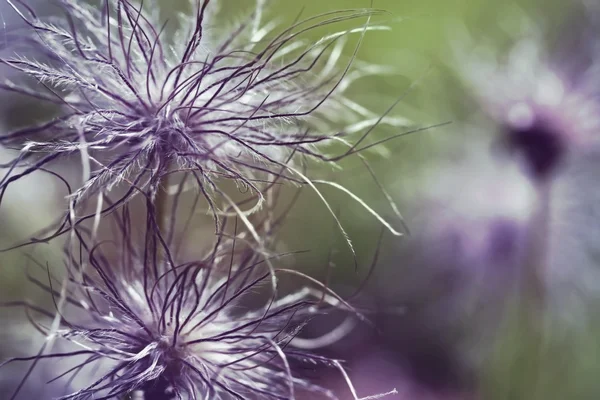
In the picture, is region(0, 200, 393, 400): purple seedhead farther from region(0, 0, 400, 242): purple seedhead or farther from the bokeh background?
the bokeh background

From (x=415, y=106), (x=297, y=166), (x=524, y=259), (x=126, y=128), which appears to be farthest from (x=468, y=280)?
(x=126, y=128)

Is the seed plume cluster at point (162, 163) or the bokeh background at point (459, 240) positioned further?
the bokeh background at point (459, 240)

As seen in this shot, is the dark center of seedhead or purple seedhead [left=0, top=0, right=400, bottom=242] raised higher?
the dark center of seedhead

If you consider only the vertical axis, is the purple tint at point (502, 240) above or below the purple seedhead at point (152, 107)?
above

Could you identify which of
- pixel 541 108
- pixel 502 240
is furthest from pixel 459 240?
pixel 541 108

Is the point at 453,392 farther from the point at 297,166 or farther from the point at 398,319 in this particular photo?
the point at 297,166

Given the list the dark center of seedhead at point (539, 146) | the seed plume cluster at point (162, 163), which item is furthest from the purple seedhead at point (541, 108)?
the seed plume cluster at point (162, 163)

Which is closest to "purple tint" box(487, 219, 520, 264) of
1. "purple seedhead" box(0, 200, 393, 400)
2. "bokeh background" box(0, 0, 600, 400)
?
"bokeh background" box(0, 0, 600, 400)

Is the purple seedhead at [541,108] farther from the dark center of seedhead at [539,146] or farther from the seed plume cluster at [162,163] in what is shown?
the seed plume cluster at [162,163]
